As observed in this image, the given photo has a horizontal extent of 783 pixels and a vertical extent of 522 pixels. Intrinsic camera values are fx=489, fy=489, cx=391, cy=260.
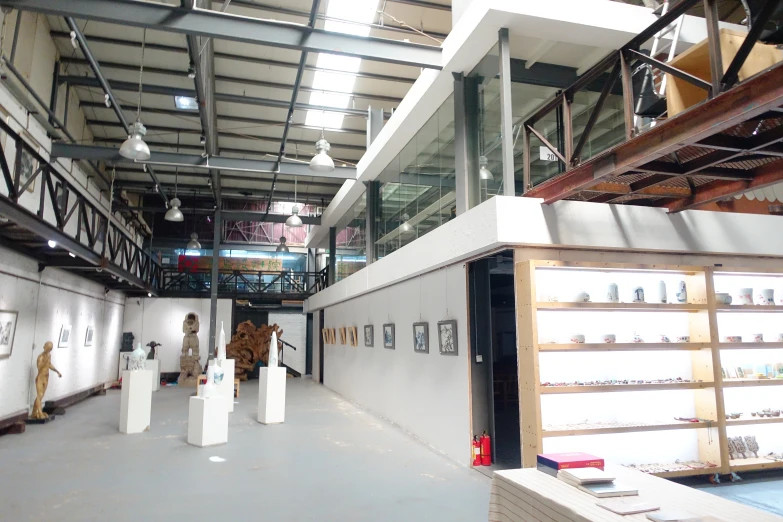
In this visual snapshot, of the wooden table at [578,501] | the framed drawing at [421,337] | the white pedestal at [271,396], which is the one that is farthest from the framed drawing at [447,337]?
the white pedestal at [271,396]

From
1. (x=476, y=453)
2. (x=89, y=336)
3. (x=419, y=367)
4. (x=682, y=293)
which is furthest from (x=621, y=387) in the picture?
(x=89, y=336)

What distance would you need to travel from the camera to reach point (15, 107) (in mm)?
8758

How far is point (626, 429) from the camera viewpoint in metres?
5.27

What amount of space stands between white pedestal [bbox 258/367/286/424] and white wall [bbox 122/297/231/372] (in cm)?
965

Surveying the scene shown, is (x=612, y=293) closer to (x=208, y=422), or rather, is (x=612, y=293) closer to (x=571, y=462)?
(x=571, y=462)

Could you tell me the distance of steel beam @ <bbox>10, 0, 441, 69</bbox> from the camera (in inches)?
225

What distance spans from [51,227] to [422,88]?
236 inches

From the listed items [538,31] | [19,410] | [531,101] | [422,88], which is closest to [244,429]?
[19,410]

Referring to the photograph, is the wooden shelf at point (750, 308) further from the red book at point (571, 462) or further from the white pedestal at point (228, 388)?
the white pedestal at point (228, 388)

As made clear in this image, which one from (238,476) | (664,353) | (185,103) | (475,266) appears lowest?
(238,476)

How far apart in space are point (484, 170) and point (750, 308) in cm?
364

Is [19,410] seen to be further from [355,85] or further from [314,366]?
[314,366]

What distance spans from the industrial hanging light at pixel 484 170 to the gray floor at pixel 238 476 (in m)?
3.71

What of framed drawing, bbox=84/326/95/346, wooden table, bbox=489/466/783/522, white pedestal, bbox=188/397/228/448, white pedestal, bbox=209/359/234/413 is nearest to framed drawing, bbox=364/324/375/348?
white pedestal, bbox=209/359/234/413
